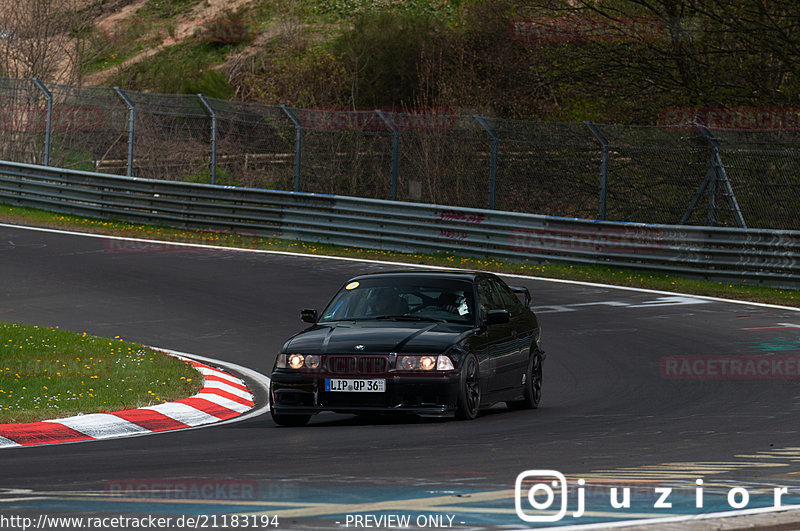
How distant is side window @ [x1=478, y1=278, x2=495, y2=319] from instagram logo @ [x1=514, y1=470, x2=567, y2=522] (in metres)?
4.28

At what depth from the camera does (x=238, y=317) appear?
61.8 ft

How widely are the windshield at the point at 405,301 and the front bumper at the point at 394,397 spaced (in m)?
1.08

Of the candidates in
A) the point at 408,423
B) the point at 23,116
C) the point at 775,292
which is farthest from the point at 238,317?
the point at 23,116

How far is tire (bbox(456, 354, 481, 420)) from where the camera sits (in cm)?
1101

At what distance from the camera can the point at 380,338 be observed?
1112cm

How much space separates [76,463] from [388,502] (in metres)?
2.69

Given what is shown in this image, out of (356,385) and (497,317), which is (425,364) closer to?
(356,385)

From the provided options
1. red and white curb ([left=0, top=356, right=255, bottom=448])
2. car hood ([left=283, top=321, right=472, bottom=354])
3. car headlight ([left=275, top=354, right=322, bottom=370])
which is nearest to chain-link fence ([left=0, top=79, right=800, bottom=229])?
red and white curb ([left=0, top=356, right=255, bottom=448])

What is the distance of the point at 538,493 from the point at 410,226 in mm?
19957

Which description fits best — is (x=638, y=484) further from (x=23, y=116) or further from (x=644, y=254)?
(x=23, y=116)

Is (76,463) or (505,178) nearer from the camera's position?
(76,463)

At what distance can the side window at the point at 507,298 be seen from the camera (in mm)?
12984

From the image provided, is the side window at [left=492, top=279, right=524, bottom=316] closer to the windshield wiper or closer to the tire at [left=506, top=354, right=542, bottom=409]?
the tire at [left=506, top=354, right=542, bottom=409]

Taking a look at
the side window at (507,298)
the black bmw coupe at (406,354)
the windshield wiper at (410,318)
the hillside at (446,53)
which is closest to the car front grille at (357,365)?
the black bmw coupe at (406,354)
